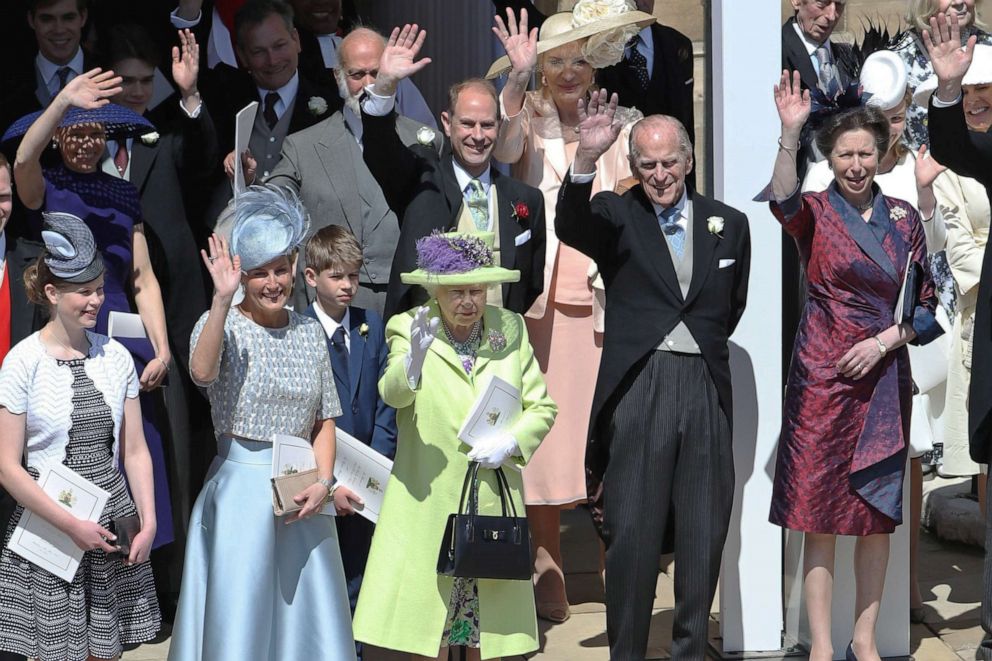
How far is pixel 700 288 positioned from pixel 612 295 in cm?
33

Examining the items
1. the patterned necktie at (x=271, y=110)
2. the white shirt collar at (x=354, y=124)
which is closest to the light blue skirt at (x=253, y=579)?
the white shirt collar at (x=354, y=124)

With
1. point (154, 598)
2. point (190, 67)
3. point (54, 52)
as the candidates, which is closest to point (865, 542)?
point (154, 598)

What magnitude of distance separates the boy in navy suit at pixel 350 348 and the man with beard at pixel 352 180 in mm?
435

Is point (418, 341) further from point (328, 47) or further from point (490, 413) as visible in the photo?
point (328, 47)

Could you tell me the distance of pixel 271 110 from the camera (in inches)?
265

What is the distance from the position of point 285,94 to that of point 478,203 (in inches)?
43.9

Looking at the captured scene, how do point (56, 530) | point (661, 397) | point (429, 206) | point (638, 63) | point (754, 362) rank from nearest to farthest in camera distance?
point (56, 530)
point (661, 397)
point (429, 206)
point (754, 362)
point (638, 63)

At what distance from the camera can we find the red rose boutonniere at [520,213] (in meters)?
6.22

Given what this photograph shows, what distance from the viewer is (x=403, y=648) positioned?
212 inches

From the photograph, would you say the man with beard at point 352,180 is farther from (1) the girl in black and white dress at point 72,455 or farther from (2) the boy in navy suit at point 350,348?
(1) the girl in black and white dress at point 72,455

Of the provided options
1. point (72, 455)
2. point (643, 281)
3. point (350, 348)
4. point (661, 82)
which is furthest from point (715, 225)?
point (72, 455)

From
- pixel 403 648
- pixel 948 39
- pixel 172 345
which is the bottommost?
pixel 403 648

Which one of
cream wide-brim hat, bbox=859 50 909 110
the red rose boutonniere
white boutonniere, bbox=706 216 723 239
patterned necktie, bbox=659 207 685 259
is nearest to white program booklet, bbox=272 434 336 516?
the red rose boutonniere

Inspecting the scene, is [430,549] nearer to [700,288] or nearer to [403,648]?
[403,648]
